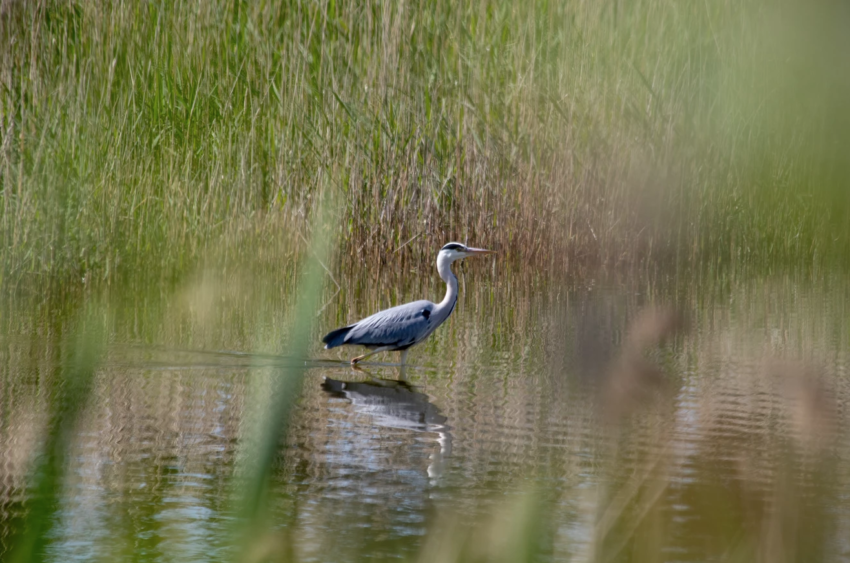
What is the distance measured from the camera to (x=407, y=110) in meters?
7.20

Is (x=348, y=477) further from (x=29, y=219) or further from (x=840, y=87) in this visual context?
(x=840, y=87)

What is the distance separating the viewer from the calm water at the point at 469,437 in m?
2.23

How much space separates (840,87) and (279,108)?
397cm

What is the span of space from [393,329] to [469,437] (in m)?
1.44

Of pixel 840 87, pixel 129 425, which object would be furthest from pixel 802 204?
pixel 129 425

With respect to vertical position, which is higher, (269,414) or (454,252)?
(454,252)

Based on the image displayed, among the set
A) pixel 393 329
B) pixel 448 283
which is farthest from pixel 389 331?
pixel 448 283

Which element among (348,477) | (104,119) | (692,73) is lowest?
(348,477)

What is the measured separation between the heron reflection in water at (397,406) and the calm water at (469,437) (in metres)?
0.01

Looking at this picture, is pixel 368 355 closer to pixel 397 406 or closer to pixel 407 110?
pixel 397 406

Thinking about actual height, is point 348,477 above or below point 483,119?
below

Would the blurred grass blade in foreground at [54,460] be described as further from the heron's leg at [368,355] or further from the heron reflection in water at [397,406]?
the heron's leg at [368,355]

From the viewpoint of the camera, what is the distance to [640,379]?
0.90 meters

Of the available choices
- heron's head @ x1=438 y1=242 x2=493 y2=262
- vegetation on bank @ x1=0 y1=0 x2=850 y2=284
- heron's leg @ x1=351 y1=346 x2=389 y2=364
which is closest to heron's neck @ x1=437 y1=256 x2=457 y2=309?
heron's head @ x1=438 y1=242 x2=493 y2=262
